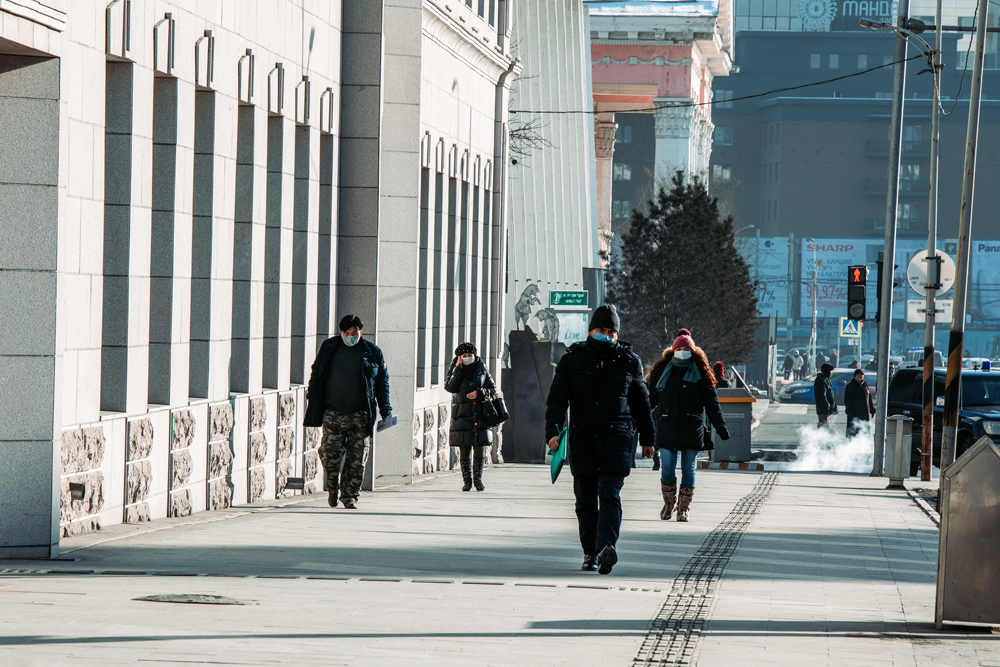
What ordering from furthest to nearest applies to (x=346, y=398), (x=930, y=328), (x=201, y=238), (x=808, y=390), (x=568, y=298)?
1. (x=808, y=390)
2. (x=568, y=298)
3. (x=930, y=328)
4. (x=201, y=238)
5. (x=346, y=398)

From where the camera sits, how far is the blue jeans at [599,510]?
898 centimetres

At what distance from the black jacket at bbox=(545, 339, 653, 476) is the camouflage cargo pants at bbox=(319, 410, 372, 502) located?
3.68 m

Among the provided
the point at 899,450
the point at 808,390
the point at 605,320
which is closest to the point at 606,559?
the point at 605,320

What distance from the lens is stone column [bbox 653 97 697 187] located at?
53000mm

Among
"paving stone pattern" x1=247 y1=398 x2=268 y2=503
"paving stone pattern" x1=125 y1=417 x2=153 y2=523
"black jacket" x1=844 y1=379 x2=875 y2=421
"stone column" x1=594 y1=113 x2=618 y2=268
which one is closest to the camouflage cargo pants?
"paving stone pattern" x1=247 y1=398 x2=268 y2=503

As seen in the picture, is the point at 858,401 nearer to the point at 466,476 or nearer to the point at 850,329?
the point at 466,476

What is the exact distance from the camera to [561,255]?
41.8m

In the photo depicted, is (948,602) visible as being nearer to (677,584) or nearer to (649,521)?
(677,584)

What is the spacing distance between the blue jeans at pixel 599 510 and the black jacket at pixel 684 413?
3.44 m

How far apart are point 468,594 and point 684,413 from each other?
5115 mm

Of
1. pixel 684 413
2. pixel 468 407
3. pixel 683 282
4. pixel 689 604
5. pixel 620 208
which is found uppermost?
pixel 620 208

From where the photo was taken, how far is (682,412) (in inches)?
499

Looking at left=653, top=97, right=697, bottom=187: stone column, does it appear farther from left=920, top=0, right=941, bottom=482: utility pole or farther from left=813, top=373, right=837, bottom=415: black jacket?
left=920, top=0, right=941, bottom=482: utility pole

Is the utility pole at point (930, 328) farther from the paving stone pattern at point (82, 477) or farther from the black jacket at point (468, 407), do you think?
the paving stone pattern at point (82, 477)
